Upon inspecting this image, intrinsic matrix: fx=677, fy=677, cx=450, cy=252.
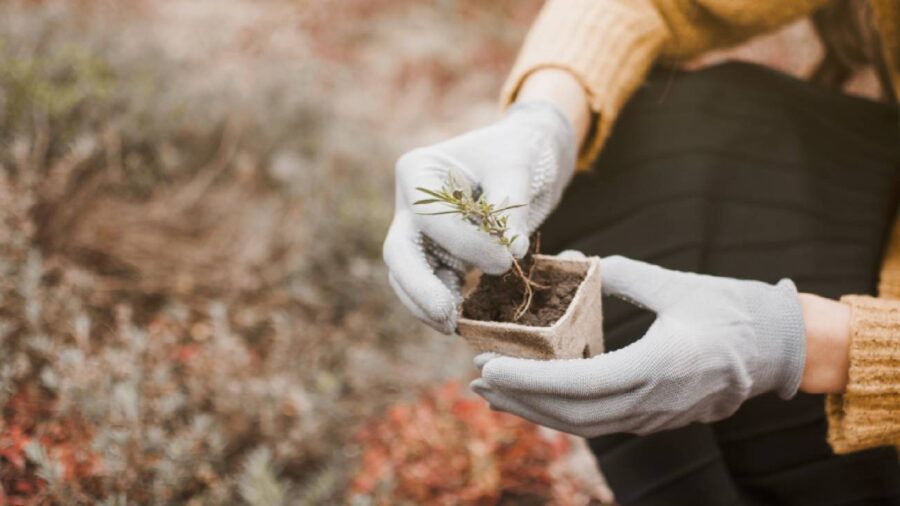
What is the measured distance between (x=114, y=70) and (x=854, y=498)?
10.5 ft

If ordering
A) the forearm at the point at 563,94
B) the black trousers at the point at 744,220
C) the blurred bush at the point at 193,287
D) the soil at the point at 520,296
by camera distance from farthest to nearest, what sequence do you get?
1. the blurred bush at the point at 193,287
2. the forearm at the point at 563,94
3. the black trousers at the point at 744,220
4. the soil at the point at 520,296

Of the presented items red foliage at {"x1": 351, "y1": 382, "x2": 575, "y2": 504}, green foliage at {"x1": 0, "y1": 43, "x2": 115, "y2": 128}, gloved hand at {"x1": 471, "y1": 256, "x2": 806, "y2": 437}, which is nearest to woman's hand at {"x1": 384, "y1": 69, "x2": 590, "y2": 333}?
gloved hand at {"x1": 471, "y1": 256, "x2": 806, "y2": 437}

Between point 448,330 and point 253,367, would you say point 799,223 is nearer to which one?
point 448,330

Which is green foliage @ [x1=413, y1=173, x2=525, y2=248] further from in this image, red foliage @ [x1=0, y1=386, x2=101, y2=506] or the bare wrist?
red foliage @ [x1=0, y1=386, x2=101, y2=506]

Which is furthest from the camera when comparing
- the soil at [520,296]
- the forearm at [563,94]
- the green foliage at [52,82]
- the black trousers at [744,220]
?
the green foliage at [52,82]

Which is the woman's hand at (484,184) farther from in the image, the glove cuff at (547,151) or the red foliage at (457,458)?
the red foliage at (457,458)

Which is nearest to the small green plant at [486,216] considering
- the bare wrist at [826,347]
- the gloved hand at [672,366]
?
the gloved hand at [672,366]

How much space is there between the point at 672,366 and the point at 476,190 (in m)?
0.58

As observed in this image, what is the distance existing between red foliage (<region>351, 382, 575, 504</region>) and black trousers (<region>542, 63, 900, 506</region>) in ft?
1.53

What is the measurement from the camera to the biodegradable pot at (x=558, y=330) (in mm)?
1182

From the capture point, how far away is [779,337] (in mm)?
1295

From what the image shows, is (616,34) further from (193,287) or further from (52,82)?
(52,82)

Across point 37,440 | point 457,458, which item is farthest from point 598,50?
point 37,440

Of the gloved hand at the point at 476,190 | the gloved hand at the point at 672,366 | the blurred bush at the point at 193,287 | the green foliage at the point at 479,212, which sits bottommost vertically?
the blurred bush at the point at 193,287
